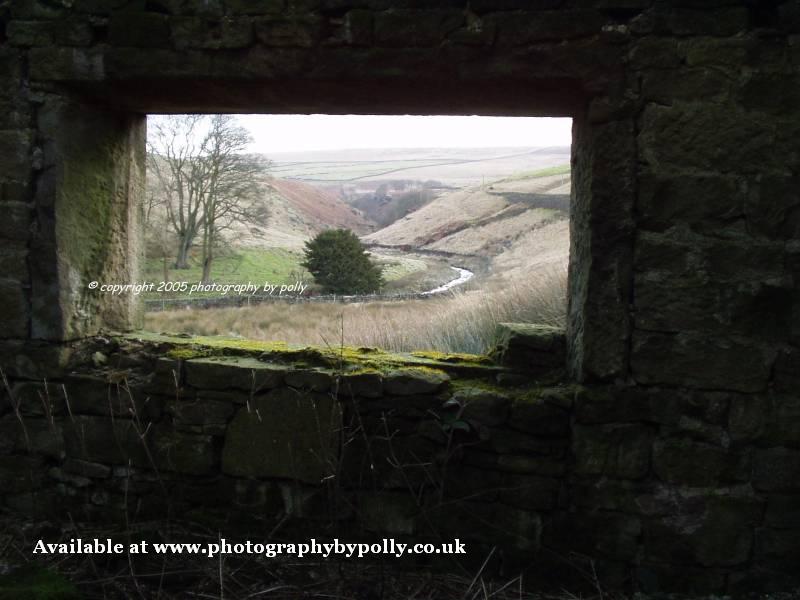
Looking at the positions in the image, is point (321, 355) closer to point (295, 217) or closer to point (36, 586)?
point (36, 586)

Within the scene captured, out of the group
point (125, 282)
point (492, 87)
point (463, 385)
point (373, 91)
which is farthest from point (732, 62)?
point (125, 282)

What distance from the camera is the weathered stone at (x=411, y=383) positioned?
105 inches

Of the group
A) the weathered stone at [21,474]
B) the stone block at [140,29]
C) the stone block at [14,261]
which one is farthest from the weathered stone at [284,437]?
the stone block at [140,29]

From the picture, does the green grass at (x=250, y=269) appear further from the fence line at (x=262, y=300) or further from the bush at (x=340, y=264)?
the bush at (x=340, y=264)

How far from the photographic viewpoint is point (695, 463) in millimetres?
2457

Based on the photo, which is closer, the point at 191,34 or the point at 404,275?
the point at 191,34

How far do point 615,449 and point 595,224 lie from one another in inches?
35.2

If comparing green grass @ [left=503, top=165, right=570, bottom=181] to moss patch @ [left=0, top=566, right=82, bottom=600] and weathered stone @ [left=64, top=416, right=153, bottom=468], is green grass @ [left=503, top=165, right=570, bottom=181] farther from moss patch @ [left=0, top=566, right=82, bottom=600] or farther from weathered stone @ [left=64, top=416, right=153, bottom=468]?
moss patch @ [left=0, top=566, right=82, bottom=600]

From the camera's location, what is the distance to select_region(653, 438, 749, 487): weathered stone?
2441 millimetres

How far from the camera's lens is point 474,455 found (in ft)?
8.60

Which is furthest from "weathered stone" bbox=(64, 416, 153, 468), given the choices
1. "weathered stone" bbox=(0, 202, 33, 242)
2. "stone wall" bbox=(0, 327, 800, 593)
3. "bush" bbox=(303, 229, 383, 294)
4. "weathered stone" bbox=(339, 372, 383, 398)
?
"bush" bbox=(303, 229, 383, 294)

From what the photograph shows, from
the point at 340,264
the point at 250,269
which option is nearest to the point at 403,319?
the point at 340,264

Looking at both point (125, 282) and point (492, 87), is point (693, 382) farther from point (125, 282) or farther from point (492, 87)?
point (125, 282)

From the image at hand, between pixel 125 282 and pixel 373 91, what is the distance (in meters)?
1.64
